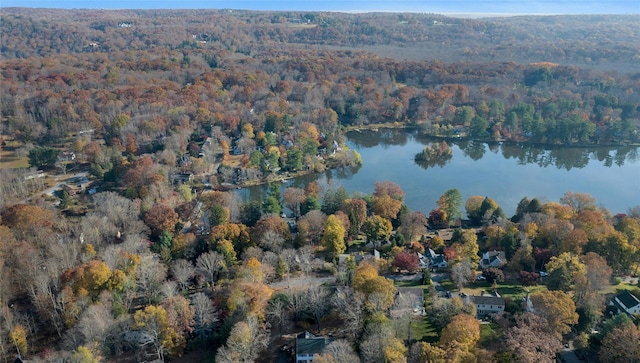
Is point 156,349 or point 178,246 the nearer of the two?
point 156,349

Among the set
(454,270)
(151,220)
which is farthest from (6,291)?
(454,270)

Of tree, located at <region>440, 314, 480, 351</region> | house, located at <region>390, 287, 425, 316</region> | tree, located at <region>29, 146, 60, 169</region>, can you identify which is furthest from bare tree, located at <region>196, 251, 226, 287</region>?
tree, located at <region>29, 146, 60, 169</region>

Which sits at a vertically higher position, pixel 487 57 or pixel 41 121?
pixel 487 57

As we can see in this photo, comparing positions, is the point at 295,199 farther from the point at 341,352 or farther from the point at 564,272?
the point at 564,272

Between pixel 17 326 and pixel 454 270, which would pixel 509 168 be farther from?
pixel 17 326

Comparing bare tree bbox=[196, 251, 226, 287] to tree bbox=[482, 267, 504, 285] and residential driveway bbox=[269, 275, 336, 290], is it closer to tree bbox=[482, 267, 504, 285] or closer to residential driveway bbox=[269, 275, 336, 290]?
residential driveway bbox=[269, 275, 336, 290]

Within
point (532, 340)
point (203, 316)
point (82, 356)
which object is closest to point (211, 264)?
point (203, 316)

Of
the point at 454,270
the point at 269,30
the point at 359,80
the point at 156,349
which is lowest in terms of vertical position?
the point at 156,349
